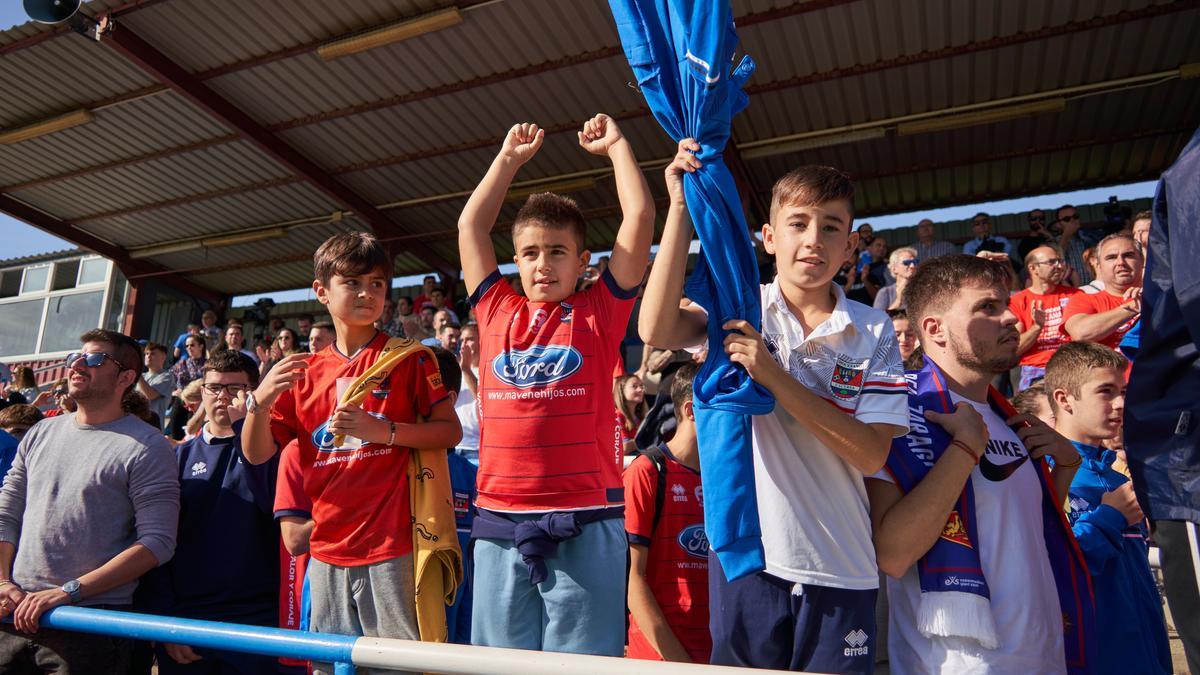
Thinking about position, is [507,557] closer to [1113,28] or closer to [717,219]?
[717,219]

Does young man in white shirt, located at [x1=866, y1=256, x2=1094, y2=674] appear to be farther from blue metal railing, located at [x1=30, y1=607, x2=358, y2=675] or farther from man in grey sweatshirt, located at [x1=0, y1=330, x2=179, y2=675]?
man in grey sweatshirt, located at [x1=0, y1=330, x2=179, y2=675]

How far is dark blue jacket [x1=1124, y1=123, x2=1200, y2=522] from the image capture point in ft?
5.42

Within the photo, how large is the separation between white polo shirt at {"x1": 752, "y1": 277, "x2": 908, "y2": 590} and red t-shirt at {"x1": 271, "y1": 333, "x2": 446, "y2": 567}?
1.30 m

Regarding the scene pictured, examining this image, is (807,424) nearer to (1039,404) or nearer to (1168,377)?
(1168,377)

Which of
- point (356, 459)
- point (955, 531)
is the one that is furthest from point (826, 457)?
point (356, 459)

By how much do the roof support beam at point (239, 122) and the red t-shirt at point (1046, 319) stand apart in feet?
34.1

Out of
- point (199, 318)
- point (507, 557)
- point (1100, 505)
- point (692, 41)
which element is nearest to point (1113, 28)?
point (1100, 505)

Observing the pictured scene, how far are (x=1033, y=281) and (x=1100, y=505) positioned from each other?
13.8 feet

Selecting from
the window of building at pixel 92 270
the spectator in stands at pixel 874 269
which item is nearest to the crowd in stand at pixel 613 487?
the spectator in stands at pixel 874 269

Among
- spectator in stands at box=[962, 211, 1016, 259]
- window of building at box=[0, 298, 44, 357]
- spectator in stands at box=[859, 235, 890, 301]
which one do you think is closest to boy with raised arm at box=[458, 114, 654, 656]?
spectator in stands at box=[962, 211, 1016, 259]

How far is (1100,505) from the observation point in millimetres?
2635

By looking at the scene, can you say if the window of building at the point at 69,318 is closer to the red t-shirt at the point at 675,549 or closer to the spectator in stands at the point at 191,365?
the spectator in stands at the point at 191,365

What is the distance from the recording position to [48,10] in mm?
8773

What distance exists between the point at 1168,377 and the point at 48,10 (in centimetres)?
1085
